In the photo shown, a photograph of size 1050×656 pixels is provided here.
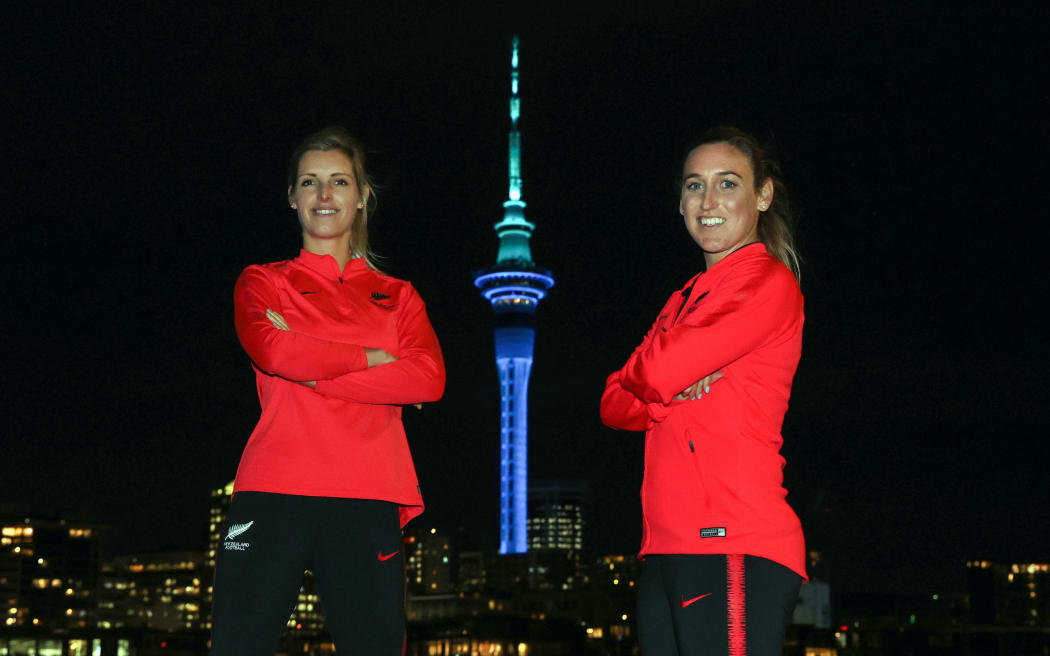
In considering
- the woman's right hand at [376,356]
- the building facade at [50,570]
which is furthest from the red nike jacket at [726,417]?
the building facade at [50,570]

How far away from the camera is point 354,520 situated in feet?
13.8

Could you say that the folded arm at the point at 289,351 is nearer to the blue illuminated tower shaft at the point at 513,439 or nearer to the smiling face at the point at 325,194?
the smiling face at the point at 325,194

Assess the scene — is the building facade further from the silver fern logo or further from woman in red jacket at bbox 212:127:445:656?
the silver fern logo

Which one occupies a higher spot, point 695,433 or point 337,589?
point 695,433

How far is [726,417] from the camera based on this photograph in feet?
12.3

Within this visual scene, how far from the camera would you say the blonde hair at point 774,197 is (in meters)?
4.19

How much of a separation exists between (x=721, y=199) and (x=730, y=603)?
145 centimetres

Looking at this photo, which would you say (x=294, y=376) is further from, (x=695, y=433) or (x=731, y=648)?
(x=731, y=648)

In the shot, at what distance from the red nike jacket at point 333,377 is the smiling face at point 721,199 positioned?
124cm

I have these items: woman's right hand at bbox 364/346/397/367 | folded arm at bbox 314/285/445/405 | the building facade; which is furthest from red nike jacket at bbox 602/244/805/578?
the building facade

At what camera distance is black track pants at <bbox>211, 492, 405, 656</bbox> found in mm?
4074

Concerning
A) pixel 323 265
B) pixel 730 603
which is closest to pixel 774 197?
pixel 730 603

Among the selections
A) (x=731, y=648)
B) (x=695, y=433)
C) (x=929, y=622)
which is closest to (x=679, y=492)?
(x=695, y=433)

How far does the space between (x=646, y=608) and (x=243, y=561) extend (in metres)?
1.45
